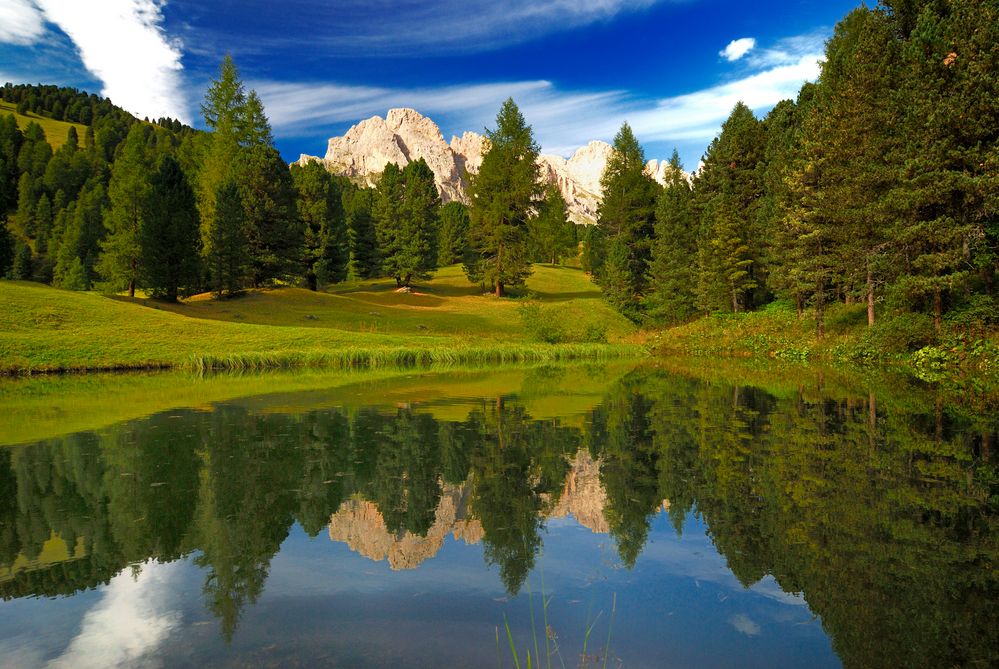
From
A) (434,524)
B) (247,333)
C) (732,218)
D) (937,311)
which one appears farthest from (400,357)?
(732,218)

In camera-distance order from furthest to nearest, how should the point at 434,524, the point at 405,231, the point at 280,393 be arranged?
the point at 405,231 < the point at 280,393 < the point at 434,524

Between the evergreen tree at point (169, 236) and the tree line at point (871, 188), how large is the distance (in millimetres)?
41949

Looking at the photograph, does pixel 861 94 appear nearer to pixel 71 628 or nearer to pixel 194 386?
pixel 194 386

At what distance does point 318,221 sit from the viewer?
225ft

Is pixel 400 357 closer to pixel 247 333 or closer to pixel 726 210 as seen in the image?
pixel 247 333

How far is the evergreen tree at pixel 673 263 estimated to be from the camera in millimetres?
56688

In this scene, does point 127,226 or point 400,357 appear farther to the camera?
point 127,226

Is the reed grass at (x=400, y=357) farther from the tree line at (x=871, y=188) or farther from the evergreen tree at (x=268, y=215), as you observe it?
the evergreen tree at (x=268, y=215)

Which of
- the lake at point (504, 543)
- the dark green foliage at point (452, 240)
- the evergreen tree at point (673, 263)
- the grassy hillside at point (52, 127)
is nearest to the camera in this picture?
the lake at point (504, 543)

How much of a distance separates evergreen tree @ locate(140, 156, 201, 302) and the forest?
0.41ft

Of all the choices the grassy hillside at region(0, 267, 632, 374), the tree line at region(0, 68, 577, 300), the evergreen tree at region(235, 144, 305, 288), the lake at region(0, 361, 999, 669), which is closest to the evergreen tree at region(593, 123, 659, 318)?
the tree line at region(0, 68, 577, 300)

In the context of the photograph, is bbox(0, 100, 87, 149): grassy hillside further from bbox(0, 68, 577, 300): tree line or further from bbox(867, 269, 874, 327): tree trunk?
bbox(867, 269, 874, 327): tree trunk

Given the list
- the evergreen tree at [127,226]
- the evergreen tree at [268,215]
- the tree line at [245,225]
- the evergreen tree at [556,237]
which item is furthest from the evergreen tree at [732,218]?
the evergreen tree at [127,226]

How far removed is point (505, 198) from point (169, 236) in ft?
110
